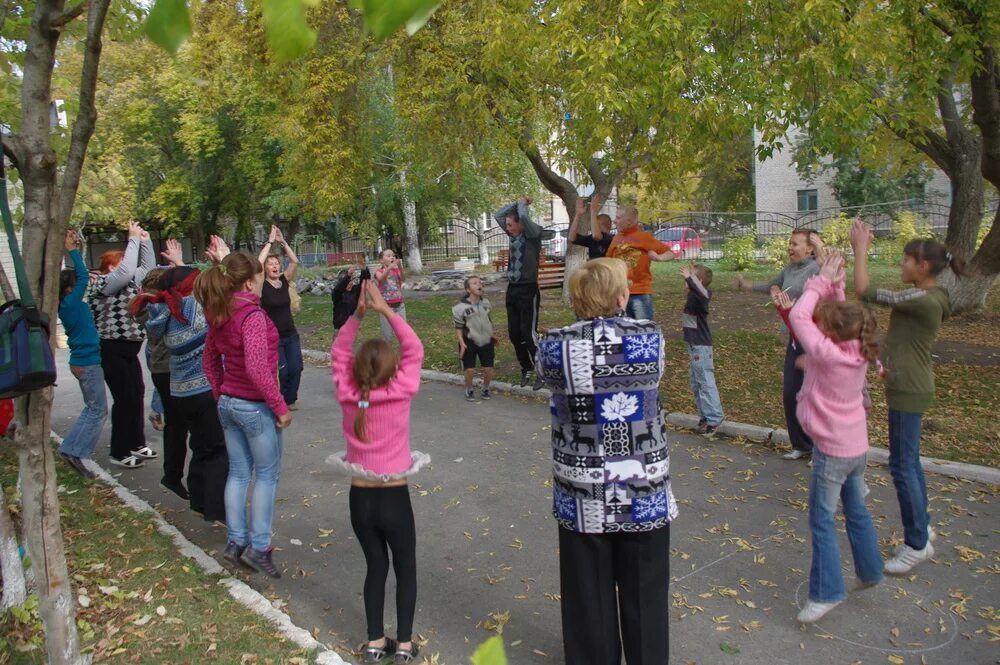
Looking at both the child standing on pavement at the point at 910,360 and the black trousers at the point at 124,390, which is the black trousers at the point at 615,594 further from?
the black trousers at the point at 124,390

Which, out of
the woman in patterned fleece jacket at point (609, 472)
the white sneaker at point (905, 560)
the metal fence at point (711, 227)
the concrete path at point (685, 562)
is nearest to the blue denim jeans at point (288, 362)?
the concrete path at point (685, 562)

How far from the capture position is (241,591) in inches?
184

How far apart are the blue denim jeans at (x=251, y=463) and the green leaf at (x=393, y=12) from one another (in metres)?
3.79

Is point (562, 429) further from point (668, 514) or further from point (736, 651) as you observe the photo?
point (736, 651)

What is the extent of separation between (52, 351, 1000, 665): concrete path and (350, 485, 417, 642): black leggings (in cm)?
32

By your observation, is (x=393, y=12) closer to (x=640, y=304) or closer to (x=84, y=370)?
(x=84, y=370)

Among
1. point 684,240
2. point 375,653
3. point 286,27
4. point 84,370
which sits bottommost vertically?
point 375,653

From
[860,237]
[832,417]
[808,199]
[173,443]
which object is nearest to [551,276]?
[173,443]

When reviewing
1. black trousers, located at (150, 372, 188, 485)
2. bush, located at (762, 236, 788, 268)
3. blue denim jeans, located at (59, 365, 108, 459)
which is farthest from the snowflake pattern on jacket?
bush, located at (762, 236, 788, 268)

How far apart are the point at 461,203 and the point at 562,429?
32.0 meters

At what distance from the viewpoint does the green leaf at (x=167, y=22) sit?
1.60 metres

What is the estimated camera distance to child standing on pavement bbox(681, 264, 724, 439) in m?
7.37

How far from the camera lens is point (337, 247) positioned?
45156 mm

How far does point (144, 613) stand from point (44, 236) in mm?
2133
